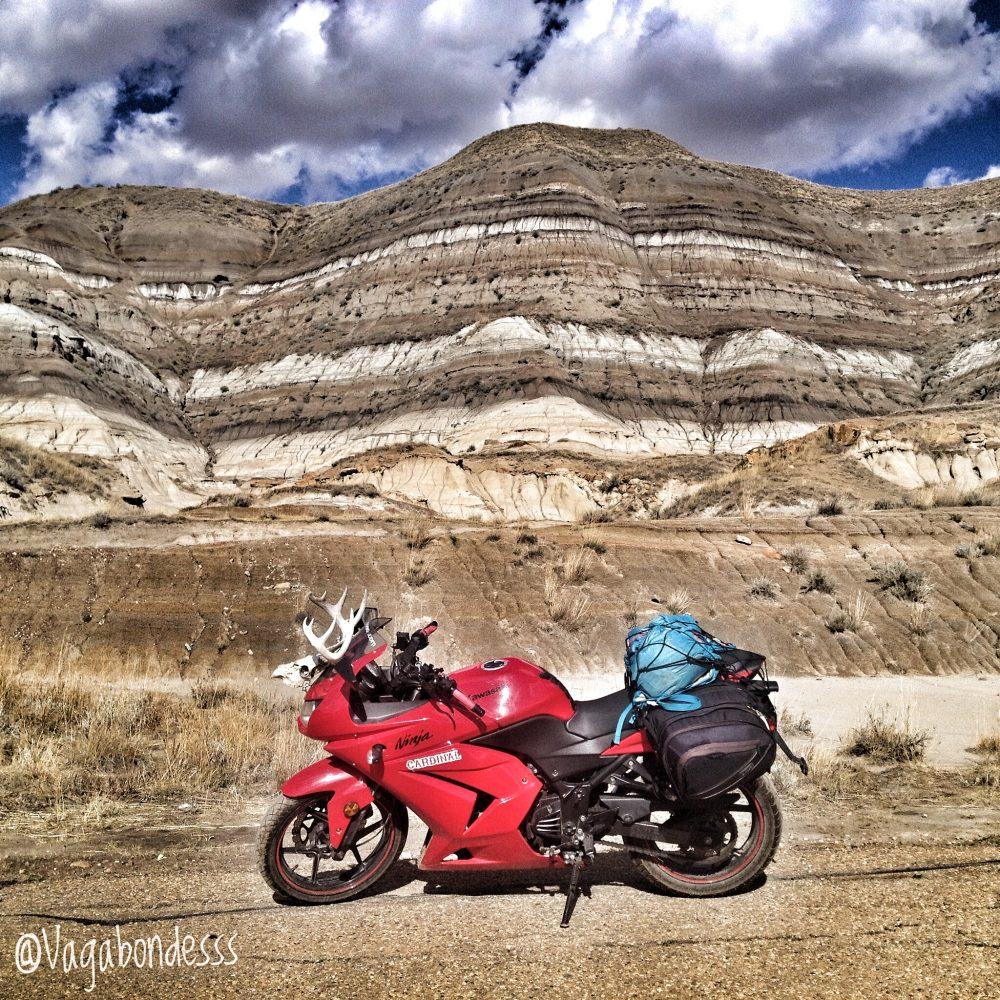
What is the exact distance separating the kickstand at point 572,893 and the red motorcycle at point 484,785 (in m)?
0.01

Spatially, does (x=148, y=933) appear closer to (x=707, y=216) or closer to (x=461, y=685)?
(x=461, y=685)

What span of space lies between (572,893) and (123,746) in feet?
15.6

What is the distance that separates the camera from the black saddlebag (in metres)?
3.76

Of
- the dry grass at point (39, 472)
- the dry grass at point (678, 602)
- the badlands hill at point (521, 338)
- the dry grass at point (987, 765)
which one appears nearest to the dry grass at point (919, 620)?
the dry grass at point (678, 602)

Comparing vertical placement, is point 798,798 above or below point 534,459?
below

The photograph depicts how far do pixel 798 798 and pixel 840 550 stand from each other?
1073 centimetres

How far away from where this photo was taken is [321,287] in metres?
63.5

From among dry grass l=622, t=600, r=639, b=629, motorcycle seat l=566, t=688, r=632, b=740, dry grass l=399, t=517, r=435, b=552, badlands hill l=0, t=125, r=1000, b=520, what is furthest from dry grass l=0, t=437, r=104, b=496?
motorcycle seat l=566, t=688, r=632, b=740

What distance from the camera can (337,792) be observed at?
415 cm

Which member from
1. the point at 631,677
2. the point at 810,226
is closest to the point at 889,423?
the point at 631,677

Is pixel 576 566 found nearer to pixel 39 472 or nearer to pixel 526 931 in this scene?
pixel 526 931

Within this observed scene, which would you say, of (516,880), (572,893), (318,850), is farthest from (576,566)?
(572,893)

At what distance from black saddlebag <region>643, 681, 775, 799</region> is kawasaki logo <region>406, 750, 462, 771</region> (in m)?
0.99

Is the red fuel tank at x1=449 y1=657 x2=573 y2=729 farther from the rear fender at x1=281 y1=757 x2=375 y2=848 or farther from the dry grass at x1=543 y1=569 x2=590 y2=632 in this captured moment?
the dry grass at x1=543 y1=569 x2=590 y2=632
